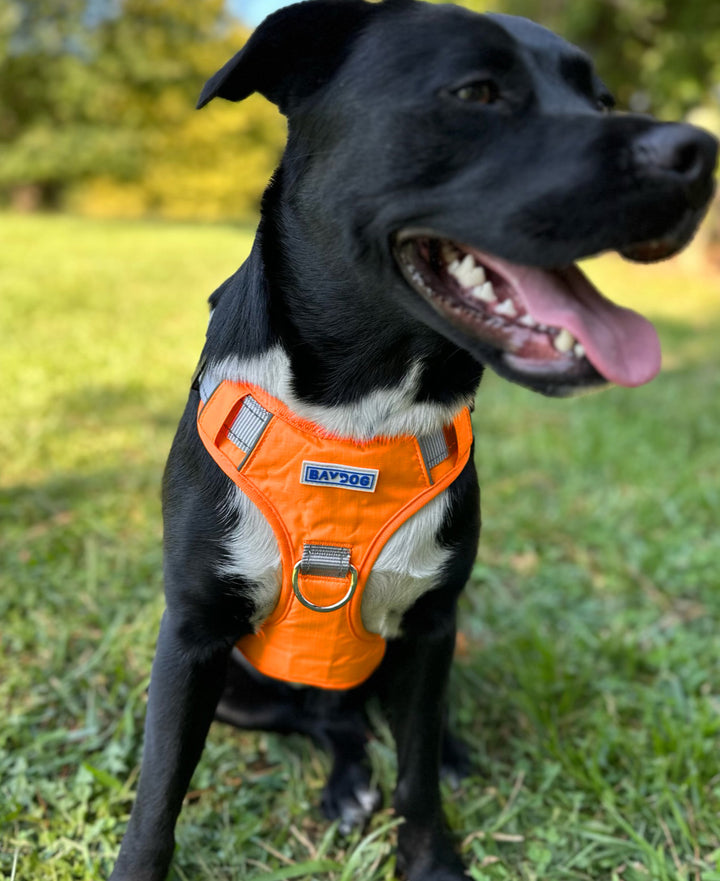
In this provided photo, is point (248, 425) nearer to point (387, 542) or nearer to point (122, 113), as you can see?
point (387, 542)

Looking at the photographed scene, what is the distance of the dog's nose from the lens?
4.36 feet

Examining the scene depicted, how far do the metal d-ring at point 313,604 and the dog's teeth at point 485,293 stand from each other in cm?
57

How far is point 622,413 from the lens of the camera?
5070 millimetres

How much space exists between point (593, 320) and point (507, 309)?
15 cm

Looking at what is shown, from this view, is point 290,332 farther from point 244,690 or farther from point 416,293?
point 244,690

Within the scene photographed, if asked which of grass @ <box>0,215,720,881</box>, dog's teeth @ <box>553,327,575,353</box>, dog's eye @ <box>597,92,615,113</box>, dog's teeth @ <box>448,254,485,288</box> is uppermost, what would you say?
dog's eye @ <box>597,92,615,113</box>

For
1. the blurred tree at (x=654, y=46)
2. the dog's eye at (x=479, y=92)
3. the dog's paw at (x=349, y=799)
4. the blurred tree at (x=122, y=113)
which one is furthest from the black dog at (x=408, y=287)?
the blurred tree at (x=122, y=113)

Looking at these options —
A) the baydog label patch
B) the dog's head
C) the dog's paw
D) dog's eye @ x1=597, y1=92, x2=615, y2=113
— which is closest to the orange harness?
the baydog label patch

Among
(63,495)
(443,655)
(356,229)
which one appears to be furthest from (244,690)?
(63,495)

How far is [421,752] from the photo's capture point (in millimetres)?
1853

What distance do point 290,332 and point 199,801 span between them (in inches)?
46.5

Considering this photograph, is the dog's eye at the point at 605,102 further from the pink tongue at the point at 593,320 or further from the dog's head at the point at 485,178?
the pink tongue at the point at 593,320

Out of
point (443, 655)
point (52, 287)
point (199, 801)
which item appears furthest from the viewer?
point (52, 287)

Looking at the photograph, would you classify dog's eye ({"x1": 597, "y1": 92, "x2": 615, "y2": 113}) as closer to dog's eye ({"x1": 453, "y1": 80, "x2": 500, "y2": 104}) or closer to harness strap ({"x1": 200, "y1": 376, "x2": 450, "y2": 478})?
dog's eye ({"x1": 453, "y1": 80, "x2": 500, "y2": 104})
